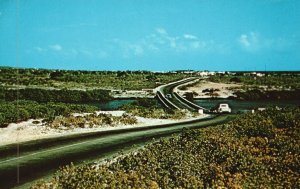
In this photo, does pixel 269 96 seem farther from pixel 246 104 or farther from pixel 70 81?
pixel 70 81

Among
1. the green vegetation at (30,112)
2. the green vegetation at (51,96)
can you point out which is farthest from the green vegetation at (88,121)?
the green vegetation at (51,96)

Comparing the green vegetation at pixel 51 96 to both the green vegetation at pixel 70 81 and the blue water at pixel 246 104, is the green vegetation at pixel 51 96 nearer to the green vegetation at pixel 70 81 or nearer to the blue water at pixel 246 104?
the green vegetation at pixel 70 81

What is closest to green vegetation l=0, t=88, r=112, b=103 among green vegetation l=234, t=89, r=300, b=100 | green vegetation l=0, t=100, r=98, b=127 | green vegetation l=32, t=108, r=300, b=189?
green vegetation l=0, t=100, r=98, b=127

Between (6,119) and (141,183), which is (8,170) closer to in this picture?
(141,183)

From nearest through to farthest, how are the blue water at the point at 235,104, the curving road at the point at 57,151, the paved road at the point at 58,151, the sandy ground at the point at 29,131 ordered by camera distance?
1. the curving road at the point at 57,151
2. the paved road at the point at 58,151
3. the sandy ground at the point at 29,131
4. the blue water at the point at 235,104

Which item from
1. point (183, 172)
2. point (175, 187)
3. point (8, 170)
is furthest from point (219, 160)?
point (8, 170)
